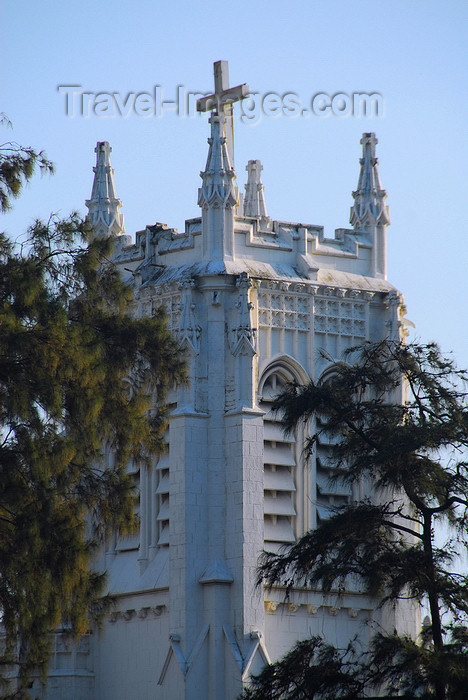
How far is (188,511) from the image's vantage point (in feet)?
142

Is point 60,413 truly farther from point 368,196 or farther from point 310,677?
point 368,196

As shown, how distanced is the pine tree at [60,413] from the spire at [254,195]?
68.9 feet

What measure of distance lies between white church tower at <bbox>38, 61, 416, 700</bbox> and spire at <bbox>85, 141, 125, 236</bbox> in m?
0.26

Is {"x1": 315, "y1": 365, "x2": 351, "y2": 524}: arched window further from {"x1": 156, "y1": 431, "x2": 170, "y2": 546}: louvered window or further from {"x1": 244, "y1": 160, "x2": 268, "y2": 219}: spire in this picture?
{"x1": 244, "y1": 160, "x2": 268, "y2": 219}: spire

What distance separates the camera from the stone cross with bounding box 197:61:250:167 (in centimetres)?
4728

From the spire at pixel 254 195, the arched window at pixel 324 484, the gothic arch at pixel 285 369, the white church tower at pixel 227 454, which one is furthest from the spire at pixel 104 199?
the arched window at pixel 324 484

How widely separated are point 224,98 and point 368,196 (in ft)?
17.8

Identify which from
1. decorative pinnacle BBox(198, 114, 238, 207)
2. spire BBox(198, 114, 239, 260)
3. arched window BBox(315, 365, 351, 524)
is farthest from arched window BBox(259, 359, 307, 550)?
decorative pinnacle BBox(198, 114, 238, 207)

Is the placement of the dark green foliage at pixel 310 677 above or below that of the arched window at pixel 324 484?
below

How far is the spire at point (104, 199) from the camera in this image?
49312 millimetres

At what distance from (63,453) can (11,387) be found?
1620 millimetres

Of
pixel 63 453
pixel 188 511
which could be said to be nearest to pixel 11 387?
pixel 63 453

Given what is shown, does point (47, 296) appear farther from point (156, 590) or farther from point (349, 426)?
point (156, 590)

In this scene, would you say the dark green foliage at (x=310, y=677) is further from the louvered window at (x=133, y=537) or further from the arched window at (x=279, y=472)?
the louvered window at (x=133, y=537)
